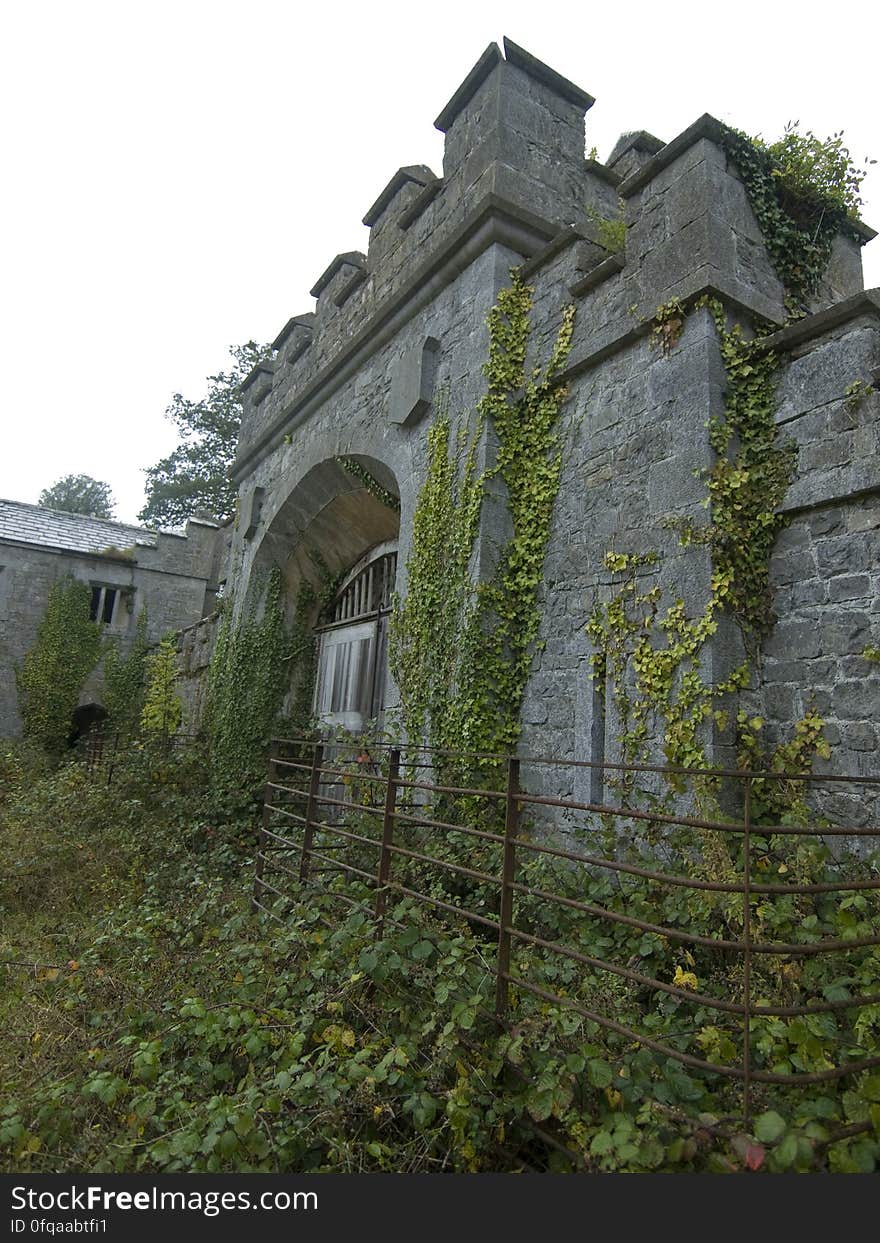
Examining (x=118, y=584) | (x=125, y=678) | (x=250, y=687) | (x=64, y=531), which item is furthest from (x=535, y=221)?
(x=64, y=531)

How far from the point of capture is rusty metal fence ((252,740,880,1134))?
214 centimetres

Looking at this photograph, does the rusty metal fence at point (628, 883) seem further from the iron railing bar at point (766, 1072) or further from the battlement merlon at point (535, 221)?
the battlement merlon at point (535, 221)

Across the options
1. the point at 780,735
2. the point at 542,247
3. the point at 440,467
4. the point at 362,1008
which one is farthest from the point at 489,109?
the point at 362,1008

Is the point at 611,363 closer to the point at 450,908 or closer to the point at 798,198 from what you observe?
the point at 798,198

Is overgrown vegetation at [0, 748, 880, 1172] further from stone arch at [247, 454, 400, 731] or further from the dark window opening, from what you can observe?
the dark window opening

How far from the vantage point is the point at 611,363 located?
15.7 ft

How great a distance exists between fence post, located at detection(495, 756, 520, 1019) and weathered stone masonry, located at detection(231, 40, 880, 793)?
55.1 inches

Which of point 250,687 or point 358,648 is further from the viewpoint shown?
point 250,687

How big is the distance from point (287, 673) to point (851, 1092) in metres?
8.25

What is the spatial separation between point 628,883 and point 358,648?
5286mm

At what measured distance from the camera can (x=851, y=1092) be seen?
2021 millimetres

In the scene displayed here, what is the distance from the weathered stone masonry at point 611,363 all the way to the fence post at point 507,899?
1401 mm

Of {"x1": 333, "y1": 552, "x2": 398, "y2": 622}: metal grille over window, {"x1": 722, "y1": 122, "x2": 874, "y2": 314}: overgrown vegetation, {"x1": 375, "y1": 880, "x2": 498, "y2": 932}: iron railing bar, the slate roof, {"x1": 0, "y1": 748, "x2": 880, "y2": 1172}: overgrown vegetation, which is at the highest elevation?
the slate roof

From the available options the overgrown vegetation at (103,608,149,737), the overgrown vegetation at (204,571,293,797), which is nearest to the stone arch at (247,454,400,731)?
the overgrown vegetation at (204,571,293,797)
